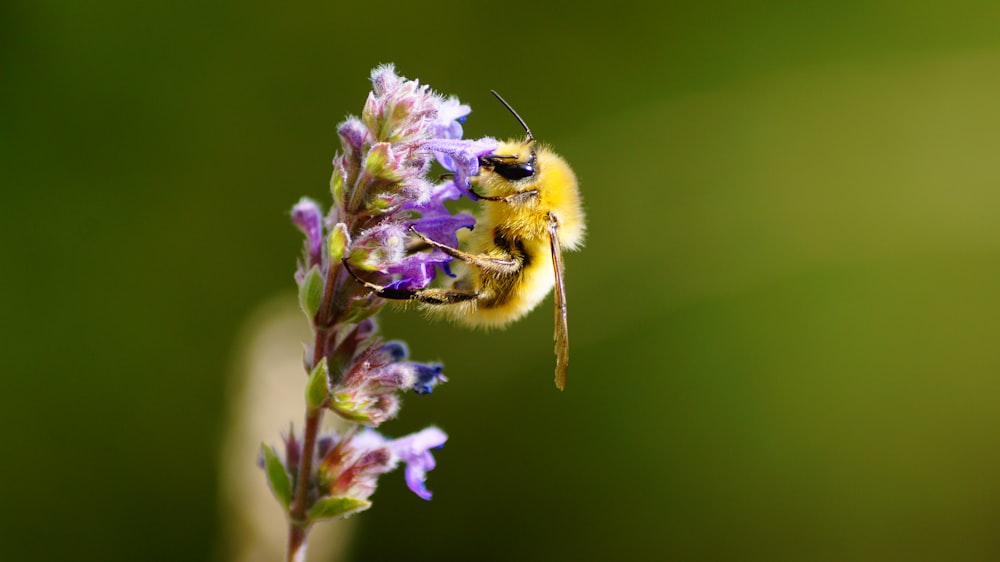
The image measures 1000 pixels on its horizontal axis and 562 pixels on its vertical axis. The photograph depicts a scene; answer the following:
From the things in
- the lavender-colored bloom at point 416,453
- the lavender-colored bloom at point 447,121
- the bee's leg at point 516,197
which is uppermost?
the lavender-colored bloom at point 447,121

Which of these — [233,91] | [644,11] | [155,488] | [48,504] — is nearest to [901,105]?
[644,11]

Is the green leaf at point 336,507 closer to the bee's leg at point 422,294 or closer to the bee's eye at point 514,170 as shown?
the bee's leg at point 422,294

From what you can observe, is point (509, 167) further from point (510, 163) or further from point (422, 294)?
point (422, 294)

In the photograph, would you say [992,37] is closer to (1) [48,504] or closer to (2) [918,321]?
(2) [918,321]

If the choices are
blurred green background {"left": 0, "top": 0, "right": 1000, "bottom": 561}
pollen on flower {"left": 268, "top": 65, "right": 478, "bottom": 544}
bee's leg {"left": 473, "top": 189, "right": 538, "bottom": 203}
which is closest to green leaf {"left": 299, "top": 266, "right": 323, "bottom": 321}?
pollen on flower {"left": 268, "top": 65, "right": 478, "bottom": 544}

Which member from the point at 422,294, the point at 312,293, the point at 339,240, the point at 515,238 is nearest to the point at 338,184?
the point at 339,240

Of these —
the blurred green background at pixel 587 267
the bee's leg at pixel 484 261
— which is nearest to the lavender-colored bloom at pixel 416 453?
the bee's leg at pixel 484 261
